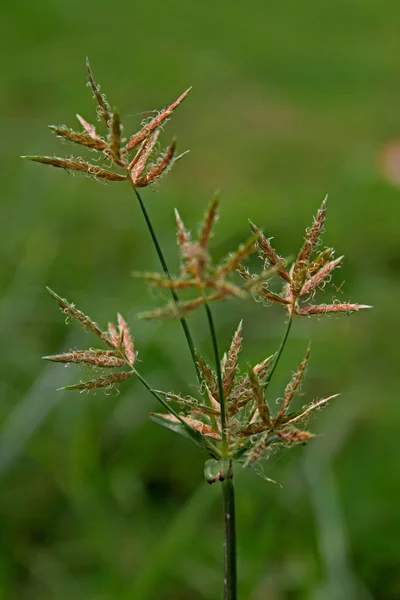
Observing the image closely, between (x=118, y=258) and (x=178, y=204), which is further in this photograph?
(x=178, y=204)

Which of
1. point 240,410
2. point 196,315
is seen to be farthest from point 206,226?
point 196,315

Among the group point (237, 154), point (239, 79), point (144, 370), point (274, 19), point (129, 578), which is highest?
point (274, 19)

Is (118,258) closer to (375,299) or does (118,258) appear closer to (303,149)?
(375,299)

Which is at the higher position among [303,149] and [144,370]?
[303,149]

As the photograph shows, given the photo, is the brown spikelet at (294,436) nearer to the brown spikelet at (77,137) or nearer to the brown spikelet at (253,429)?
the brown spikelet at (253,429)

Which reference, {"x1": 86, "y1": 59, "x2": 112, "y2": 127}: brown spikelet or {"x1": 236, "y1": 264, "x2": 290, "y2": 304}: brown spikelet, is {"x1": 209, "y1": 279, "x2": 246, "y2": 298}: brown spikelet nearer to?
{"x1": 236, "y1": 264, "x2": 290, "y2": 304}: brown spikelet

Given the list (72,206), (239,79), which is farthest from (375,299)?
(239,79)

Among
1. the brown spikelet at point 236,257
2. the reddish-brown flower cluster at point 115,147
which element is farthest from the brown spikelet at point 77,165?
the brown spikelet at point 236,257
